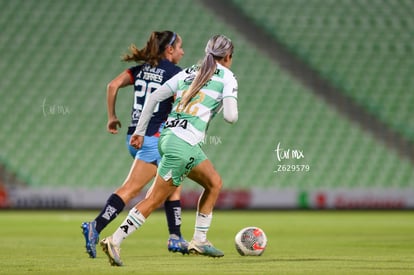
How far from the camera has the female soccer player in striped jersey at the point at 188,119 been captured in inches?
288

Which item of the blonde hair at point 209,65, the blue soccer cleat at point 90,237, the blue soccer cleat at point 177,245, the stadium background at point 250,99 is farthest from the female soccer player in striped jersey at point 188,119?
the stadium background at point 250,99

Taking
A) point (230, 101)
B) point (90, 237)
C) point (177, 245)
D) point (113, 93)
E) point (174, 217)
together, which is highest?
point (230, 101)

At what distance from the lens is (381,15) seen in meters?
23.5

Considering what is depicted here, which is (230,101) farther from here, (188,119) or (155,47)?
(155,47)

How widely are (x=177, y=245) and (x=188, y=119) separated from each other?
→ 170 centimetres

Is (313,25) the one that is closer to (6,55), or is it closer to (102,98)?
(102,98)

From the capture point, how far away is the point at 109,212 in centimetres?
823

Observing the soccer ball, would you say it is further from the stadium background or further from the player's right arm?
the stadium background

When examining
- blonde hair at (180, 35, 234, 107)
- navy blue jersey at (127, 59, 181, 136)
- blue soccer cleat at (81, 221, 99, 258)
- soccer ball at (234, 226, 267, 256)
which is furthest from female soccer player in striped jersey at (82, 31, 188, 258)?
blonde hair at (180, 35, 234, 107)

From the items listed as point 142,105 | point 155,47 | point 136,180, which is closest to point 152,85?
point 142,105

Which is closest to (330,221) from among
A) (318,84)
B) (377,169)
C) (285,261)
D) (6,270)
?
(377,169)

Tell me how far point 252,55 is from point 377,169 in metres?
4.16

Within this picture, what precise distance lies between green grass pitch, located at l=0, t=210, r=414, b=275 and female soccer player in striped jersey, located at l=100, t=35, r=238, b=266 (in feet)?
1.82

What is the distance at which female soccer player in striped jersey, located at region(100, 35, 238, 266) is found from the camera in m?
7.31
